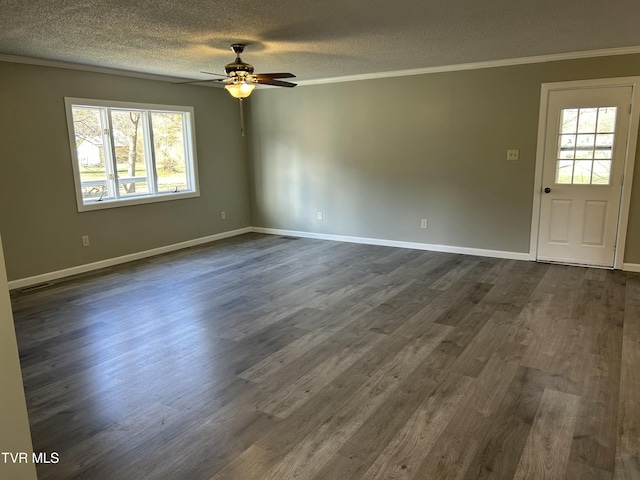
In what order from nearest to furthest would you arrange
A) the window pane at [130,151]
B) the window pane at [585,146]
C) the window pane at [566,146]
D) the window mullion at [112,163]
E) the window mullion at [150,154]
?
the window pane at [585,146] → the window pane at [566,146] → the window mullion at [112,163] → the window pane at [130,151] → the window mullion at [150,154]

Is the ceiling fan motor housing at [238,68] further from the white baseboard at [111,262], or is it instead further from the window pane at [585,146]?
the window pane at [585,146]

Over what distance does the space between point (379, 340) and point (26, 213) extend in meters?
4.14

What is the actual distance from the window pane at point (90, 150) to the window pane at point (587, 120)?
5.79 m

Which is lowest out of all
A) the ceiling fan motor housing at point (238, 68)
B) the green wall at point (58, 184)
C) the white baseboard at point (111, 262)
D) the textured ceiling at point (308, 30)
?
the white baseboard at point (111, 262)

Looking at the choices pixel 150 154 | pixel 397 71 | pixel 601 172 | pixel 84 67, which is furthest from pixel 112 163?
pixel 601 172

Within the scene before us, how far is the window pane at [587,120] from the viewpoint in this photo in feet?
16.4

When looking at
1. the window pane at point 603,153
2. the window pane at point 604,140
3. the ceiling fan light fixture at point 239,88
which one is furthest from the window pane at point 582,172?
the ceiling fan light fixture at point 239,88

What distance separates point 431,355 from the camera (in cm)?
315

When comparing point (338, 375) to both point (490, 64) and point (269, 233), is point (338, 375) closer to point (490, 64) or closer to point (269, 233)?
point (490, 64)

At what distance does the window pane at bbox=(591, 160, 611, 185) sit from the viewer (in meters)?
5.00

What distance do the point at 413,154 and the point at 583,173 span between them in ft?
6.82

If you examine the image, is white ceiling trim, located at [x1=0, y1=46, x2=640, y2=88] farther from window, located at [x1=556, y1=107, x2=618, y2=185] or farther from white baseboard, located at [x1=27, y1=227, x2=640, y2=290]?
white baseboard, located at [x1=27, y1=227, x2=640, y2=290]

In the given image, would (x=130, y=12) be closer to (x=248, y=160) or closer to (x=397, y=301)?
(x=397, y=301)

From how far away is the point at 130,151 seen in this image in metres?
5.96
